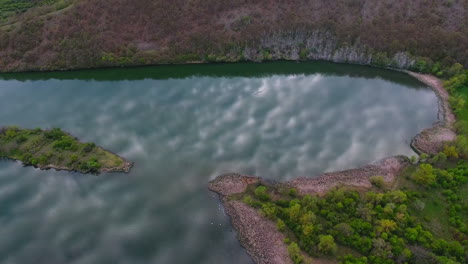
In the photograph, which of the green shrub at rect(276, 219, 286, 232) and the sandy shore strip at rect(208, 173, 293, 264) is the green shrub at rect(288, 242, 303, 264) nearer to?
the sandy shore strip at rect(208, 173, 293, 264)

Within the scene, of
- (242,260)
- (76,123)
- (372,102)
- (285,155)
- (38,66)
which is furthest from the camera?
(38,66)

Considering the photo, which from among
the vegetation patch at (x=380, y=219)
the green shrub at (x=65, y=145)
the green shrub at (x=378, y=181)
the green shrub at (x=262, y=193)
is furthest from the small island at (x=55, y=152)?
the green shrub at (x=378, y=181)

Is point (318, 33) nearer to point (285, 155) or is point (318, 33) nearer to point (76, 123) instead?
point (285, 155)

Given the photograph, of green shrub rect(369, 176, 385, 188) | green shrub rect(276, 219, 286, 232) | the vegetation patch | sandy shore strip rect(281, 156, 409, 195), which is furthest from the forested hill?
green shrub rect(276, 219, 286, 232)

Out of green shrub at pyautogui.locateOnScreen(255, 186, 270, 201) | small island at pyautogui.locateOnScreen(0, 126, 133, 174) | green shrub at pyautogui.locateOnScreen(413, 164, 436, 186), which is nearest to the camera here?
green shrub at pyautogui.locateOnScreen(255, 186, 270, 201)

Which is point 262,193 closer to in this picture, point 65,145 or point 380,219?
point 380,219

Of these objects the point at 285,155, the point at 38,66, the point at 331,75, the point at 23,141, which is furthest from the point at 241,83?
the point at 38,66
